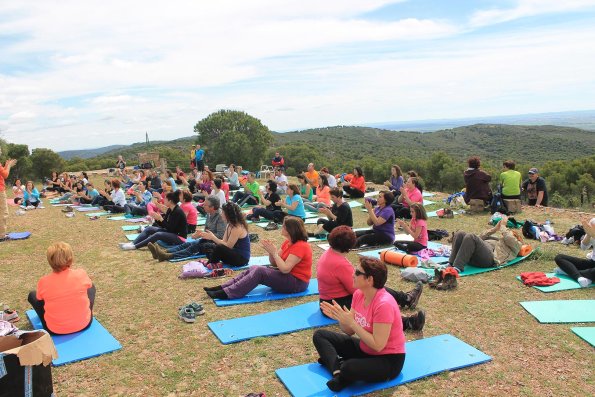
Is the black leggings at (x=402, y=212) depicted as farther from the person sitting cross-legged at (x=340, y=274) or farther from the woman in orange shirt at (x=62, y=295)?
the woman in orange shirt at (x=62, y=295)

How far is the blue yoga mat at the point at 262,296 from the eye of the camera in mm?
5480

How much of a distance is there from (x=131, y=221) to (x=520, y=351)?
918 cm

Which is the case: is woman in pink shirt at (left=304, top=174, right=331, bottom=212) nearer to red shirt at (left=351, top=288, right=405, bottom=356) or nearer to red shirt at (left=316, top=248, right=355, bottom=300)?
red shirt at (left=316, top=248, right=355, bottom=300)

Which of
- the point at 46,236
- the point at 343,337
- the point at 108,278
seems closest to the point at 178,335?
the point at 343,337

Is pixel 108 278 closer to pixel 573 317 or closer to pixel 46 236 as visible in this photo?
pixel 46 236

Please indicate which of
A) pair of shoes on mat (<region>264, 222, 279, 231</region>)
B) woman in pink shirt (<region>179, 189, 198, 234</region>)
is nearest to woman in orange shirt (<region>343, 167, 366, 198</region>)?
pair of shoes on mat (<region>264, 222, 279, 231</region>)

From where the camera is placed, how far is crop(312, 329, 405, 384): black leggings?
347 centimetres

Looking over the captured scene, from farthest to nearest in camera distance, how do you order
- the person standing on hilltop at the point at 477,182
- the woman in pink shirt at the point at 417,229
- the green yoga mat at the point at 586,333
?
the person standing on hilltop at the point at 477,182
the woman in pink shirt at the point at 417,229
the green yoga mat at the point at 586,333

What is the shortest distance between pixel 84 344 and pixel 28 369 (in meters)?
1.34

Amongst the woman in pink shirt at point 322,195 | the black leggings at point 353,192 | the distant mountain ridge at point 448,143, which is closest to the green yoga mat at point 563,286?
the woman in pink shirt at point 322,195

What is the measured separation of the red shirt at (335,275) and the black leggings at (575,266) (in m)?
3.29

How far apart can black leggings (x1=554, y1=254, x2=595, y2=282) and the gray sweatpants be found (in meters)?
0.89

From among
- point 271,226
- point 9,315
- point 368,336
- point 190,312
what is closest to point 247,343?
point 190,312

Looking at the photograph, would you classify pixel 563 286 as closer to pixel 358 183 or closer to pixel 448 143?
pixel 358 183
